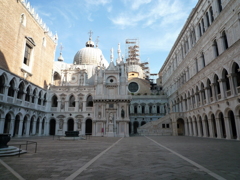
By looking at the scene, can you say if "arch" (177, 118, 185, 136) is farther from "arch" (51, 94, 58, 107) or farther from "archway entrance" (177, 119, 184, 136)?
"arch" (51, 94, 58, 107)

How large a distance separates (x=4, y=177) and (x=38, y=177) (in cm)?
110

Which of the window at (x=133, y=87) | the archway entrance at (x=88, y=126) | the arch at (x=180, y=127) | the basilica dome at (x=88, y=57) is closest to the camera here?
the arch at (x=180, y=127)

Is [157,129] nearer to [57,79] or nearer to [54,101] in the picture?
[54,101]

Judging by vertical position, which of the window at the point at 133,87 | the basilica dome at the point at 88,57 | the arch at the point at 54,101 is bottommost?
the arch at the point at 54,101

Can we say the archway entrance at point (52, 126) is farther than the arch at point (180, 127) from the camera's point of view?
Yes

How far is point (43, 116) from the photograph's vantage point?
34.7 metres

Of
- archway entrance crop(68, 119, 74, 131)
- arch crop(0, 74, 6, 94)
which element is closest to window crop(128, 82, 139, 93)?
archway entrance crop(68, 119, 74, 131)

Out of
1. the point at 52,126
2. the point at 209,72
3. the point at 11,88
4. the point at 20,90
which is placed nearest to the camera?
the point at 209,72

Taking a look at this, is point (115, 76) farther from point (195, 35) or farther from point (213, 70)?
point (213, 70)

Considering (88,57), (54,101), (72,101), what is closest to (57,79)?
(54,101)

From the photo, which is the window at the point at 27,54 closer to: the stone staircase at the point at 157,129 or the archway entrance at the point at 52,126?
the archway entrance at the point at 52,126

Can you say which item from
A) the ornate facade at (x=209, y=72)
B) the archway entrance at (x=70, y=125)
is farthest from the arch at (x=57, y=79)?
the ornate facade at (x=209, y=72)

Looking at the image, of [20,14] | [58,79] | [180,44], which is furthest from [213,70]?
[58,79]

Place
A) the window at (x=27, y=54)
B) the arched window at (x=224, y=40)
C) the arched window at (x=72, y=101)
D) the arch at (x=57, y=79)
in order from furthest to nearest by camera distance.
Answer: the arch at (x=57, y=79) < the arched window at (x=72, y=101) < the window at (x=27, y=54) < the arched window at (x=224, y=40)
